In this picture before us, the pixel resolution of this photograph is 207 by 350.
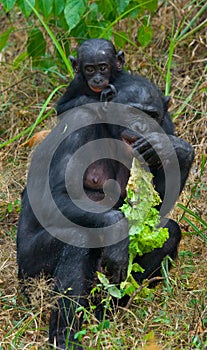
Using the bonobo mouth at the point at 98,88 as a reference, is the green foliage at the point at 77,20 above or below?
below

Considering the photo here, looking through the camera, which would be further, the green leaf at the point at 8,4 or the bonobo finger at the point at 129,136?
the green leaf at the point at 8,4

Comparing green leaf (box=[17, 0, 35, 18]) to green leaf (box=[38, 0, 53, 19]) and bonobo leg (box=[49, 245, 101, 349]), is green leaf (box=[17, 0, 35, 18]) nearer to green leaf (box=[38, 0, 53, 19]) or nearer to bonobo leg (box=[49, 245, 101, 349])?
green leaf (box=[38, 0, 53, 19])

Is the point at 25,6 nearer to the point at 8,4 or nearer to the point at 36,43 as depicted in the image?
the point at 8,4

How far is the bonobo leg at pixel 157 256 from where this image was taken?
5879mm

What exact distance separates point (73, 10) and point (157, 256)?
2.43m

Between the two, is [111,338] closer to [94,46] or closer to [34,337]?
[34,337]

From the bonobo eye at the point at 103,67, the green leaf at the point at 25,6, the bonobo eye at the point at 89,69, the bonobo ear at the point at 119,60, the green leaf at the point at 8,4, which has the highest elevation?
the green leaf at the point at 8,4

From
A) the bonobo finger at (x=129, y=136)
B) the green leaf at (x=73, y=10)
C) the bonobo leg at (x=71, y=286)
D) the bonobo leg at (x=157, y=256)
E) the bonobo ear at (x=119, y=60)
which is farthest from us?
the green leaf at (x=73, y=10)

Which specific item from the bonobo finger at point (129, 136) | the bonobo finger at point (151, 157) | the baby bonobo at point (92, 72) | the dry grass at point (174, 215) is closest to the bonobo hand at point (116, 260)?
the dry grass at point (174, 215)

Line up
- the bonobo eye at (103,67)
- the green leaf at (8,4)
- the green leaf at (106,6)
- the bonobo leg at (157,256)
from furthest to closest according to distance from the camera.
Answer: the green leaf at (106,6) → the green leaf at (8,4) → the bonobo eye at (103,67) → the bonobo leg at (157,256)

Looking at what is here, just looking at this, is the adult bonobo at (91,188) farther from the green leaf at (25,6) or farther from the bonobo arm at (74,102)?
the green leaf at (25,6)

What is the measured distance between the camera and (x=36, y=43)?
8383mm

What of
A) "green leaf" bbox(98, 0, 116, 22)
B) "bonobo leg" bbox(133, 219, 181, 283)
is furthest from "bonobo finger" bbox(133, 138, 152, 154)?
"green leaf" bbox(98, 0, 116, 22)

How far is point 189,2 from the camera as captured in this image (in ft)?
30.3
